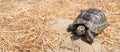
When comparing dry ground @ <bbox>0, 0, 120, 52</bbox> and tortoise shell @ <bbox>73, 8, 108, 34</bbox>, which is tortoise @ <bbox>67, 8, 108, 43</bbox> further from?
dry ground @ <bbox>0, 0, 120, 52</bbox>

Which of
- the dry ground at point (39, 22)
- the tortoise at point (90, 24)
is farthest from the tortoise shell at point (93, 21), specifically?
the dry ground at point (39, 22)

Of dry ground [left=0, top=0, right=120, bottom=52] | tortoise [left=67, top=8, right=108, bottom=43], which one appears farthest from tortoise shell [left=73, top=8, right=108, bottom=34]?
dry ground [left=0, top=0, right=120, bottom=52]

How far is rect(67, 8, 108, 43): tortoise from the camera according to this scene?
4.98 m

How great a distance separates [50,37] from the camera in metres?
5.21

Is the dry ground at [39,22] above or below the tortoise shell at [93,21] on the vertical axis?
below

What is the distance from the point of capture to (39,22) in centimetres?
578

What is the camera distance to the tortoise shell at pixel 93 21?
5021 mm

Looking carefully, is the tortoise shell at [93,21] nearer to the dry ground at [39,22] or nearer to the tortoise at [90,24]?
the tortoise at [90,24]

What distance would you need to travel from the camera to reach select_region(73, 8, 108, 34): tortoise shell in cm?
502

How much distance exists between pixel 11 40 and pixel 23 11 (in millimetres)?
1421

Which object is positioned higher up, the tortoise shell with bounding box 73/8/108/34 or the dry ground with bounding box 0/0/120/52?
the tortoise shell with bounding box 73/8/108/34

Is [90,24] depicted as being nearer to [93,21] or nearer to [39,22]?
[93,21]

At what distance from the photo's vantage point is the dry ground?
500cm

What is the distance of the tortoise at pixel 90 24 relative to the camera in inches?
196
